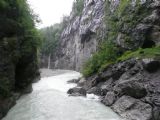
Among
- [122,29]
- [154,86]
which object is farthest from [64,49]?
[154,86]

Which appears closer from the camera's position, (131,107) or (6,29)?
(131,107)

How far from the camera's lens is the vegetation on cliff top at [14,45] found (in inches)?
885

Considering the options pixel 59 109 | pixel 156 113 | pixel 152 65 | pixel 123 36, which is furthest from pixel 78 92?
pixel 156 113

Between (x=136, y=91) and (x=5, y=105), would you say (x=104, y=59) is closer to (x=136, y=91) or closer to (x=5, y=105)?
(x=136, y=91)

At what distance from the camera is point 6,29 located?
2397 centimetres

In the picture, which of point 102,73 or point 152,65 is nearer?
point 152,65

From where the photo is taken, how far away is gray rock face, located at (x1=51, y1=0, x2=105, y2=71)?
59.0 metres

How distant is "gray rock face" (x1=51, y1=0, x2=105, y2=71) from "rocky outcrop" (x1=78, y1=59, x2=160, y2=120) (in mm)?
21522

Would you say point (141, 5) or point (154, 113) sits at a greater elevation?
point (141, 5)

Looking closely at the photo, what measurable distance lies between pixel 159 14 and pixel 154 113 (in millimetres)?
19428

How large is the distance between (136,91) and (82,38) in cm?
4833

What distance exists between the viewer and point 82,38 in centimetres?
6962

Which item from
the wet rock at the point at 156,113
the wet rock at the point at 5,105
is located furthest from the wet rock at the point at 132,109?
the wet rock at the point at 5,105

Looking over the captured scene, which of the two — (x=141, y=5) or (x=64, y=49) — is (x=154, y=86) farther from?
(x=64, y=49)
